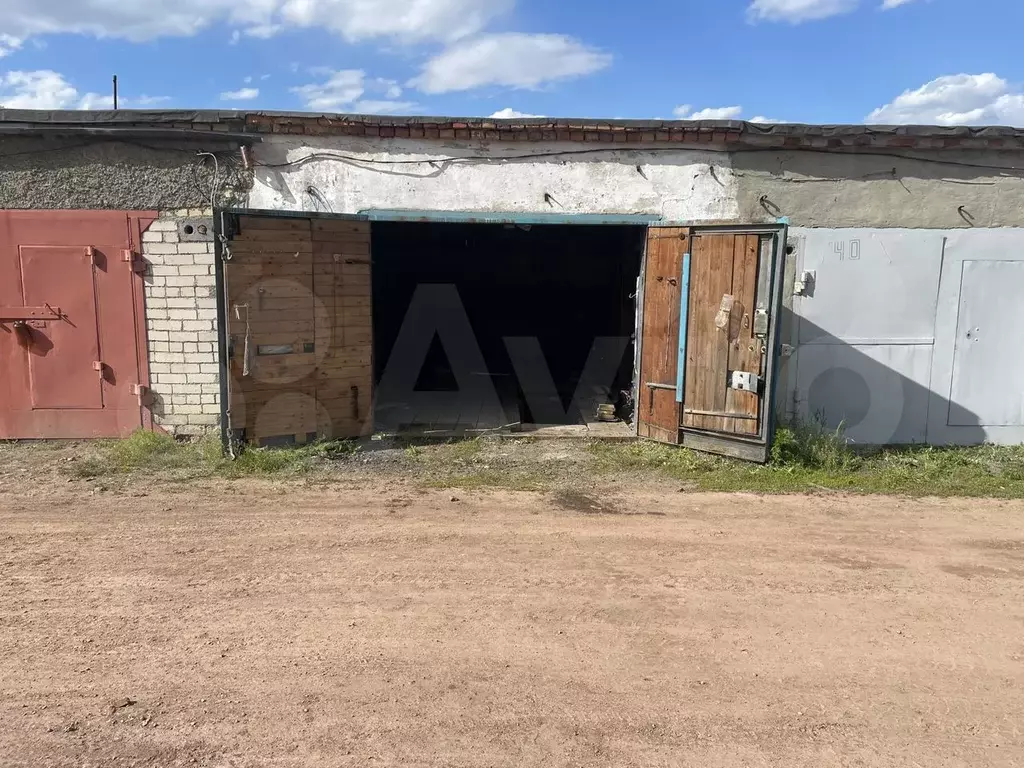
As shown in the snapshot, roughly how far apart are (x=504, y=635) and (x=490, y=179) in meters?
5.42

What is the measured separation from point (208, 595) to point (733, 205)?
6.48 metres

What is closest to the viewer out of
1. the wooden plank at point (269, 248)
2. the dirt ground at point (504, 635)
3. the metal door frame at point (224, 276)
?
the dirt ground at point (504, 635)

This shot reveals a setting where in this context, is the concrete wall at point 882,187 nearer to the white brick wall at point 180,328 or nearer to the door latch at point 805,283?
the door latch at point 805,283

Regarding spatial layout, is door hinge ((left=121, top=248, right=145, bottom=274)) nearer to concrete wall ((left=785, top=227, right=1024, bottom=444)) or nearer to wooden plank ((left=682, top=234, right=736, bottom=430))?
wooden plank ((left=682, top=234, right=736, bottom=430))

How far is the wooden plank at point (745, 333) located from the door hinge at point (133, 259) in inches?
246

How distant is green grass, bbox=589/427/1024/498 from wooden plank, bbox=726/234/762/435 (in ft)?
1.30

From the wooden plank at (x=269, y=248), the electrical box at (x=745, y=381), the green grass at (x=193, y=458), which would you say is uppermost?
the wooden plank at (x=269, y=248)

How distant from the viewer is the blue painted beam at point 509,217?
784 centimetres

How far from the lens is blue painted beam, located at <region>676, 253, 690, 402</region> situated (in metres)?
7.52

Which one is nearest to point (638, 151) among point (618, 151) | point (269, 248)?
point (618, 151)

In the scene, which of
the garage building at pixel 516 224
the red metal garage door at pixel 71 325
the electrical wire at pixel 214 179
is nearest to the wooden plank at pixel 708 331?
the garage building at pixel 516 224

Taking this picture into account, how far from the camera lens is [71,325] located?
25.6ft

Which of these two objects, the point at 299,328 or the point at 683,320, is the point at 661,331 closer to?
the point at 683,320

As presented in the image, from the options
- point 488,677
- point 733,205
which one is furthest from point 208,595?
point 733,205
